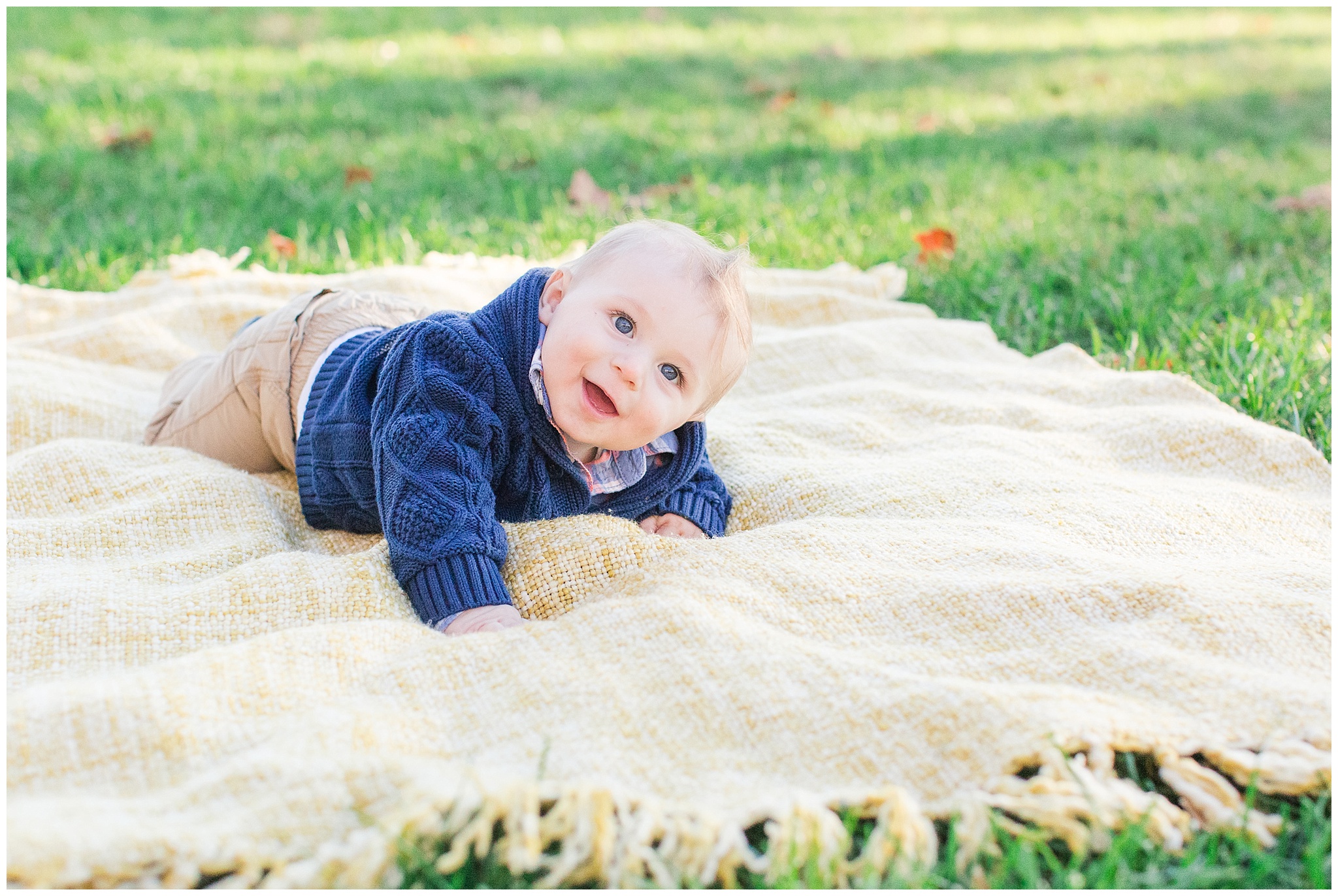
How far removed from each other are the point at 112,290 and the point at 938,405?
89.8 inches

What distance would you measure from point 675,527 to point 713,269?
1.64ft

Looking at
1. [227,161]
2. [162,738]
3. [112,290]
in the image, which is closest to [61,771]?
[162,738]

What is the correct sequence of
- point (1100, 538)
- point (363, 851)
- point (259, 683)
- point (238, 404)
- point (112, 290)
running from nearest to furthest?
point (363, 851) < point (259, 683) < point (1100, 538) < point (238, 404) < point (112, 290)

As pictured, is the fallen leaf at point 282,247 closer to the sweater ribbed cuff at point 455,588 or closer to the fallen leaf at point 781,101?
the sweater ribbed cuff at point 455,588

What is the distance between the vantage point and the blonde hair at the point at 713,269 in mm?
1773

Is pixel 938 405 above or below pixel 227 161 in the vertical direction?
below

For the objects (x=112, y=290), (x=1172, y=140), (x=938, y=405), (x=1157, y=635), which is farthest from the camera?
(x=1172, y=140)

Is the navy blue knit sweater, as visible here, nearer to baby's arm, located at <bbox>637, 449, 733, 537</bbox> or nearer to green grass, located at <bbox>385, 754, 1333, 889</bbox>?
baby's arm, located at <bbox>637, 449, 733, 537</bbox>

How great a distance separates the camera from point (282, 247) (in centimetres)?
353

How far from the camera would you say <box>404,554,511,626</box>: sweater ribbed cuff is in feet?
5.53

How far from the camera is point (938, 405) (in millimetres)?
2549

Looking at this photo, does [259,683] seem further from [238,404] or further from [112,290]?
[112,290]

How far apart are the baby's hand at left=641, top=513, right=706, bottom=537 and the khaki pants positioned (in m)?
0.70

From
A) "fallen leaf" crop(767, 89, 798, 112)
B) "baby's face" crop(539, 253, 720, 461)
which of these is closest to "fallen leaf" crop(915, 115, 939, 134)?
"fallen leaf" crop(767, 89, 798, 112)
